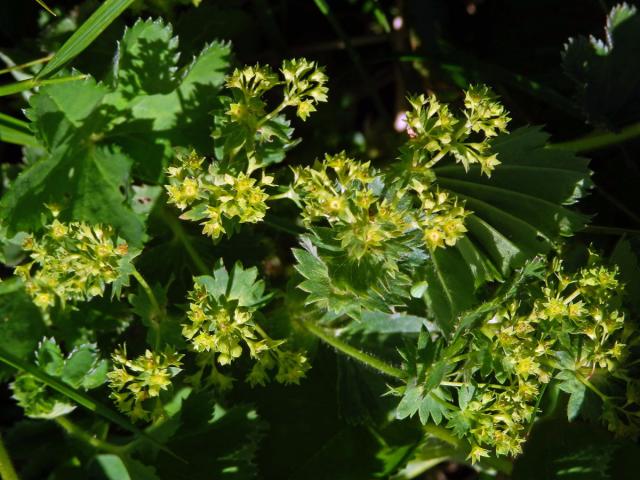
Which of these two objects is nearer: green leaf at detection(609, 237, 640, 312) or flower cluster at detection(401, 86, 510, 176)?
flower cluster at detection(401, 86, 510, 176)

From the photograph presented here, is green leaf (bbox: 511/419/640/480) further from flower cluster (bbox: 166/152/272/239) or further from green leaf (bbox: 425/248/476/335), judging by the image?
flower cluster (bbox: 166/152/272/239)

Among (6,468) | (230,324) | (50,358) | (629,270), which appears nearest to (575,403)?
(629,270)

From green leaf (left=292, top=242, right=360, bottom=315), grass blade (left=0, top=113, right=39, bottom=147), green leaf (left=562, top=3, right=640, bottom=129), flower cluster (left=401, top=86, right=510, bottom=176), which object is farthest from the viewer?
green leaf (left=562, top=3, right=640, bottom=129)

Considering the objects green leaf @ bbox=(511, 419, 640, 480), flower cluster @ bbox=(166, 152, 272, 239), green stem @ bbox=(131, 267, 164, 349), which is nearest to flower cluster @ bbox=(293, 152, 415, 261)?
flower cluster @ bbox=(166, 152, 272, 239)

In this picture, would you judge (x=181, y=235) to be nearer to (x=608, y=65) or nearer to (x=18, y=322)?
(x=18, y=322)

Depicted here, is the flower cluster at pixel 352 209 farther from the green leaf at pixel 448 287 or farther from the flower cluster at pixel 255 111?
the green leaf at pixel 448 287

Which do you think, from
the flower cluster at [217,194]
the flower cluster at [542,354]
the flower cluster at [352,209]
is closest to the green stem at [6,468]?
the flower cluster at [217,194]
